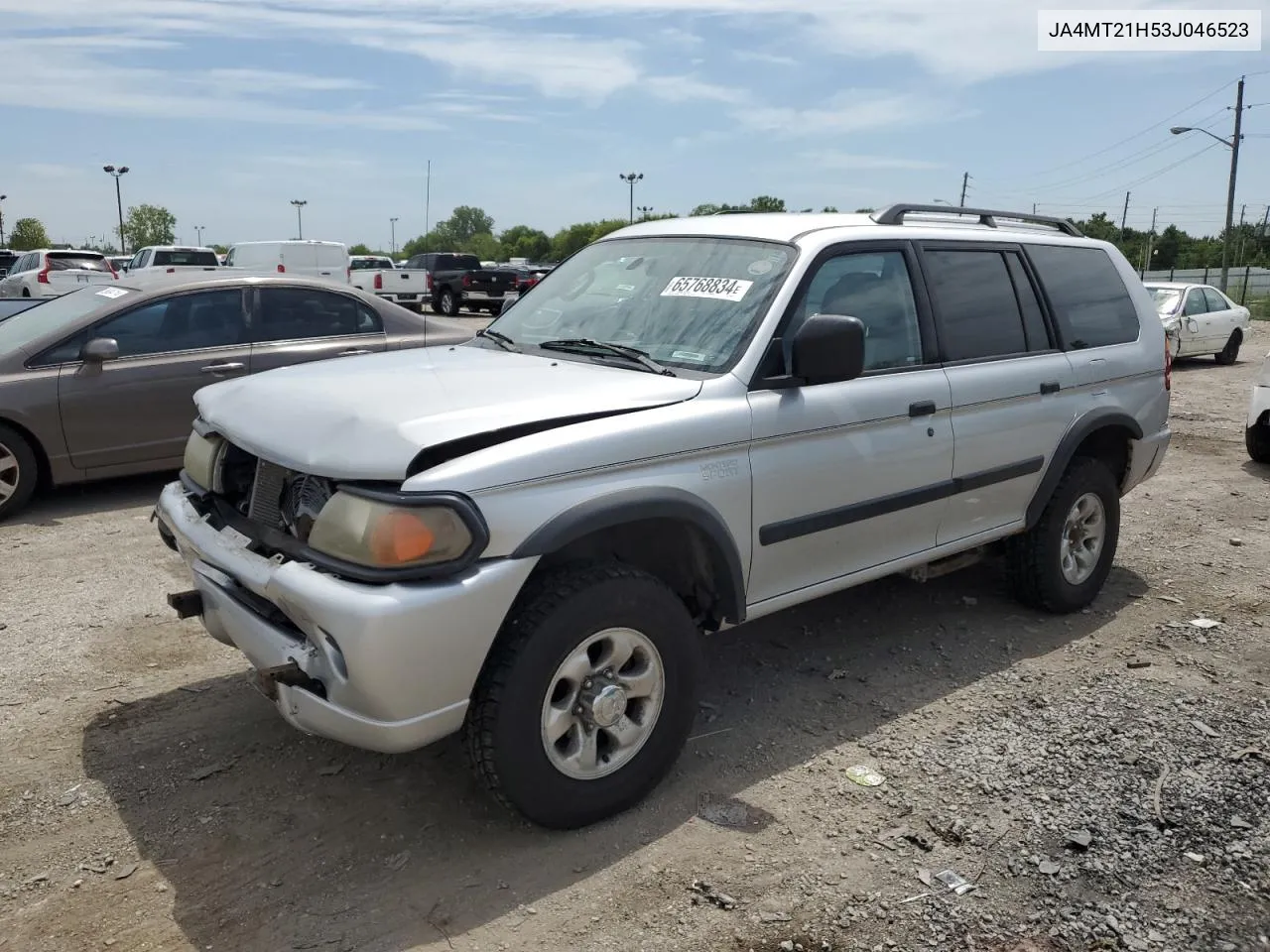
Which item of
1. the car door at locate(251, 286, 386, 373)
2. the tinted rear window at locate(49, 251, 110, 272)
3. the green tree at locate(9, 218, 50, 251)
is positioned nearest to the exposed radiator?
the car door at locate(251, 286, 386, 373)

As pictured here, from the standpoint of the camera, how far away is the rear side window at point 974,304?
4.33 meters

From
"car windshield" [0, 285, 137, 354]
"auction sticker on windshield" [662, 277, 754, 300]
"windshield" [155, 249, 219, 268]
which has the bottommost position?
"car windshield" [0, 285, 137, 354]

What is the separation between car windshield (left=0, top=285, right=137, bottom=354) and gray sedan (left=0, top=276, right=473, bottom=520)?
14 mm

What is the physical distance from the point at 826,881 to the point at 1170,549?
4.51m

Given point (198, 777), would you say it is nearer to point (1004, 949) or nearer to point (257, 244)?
point (1004, 949)

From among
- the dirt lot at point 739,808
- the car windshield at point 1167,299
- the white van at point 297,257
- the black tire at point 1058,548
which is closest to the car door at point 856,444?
the dirt lot at point 739,808

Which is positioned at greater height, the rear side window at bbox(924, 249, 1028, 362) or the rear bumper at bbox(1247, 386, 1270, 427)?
the rear side window at bbox(924, 249, 1028, 362)

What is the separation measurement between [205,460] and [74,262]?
78.7ft

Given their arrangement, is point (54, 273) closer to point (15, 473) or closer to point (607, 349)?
point (15, 473)

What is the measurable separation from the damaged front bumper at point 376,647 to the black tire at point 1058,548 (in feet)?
10.1

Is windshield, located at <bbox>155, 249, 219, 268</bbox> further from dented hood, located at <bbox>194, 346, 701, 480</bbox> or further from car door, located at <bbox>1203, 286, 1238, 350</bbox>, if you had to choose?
dented hood, located at <bbox>194, 346, 701, 480</bbox>

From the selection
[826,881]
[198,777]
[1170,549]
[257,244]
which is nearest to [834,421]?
[826,881]

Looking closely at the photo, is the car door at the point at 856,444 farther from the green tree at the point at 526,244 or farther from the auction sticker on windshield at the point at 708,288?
the green tree at the point at 526,244

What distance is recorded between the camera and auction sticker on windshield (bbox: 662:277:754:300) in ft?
12.5
